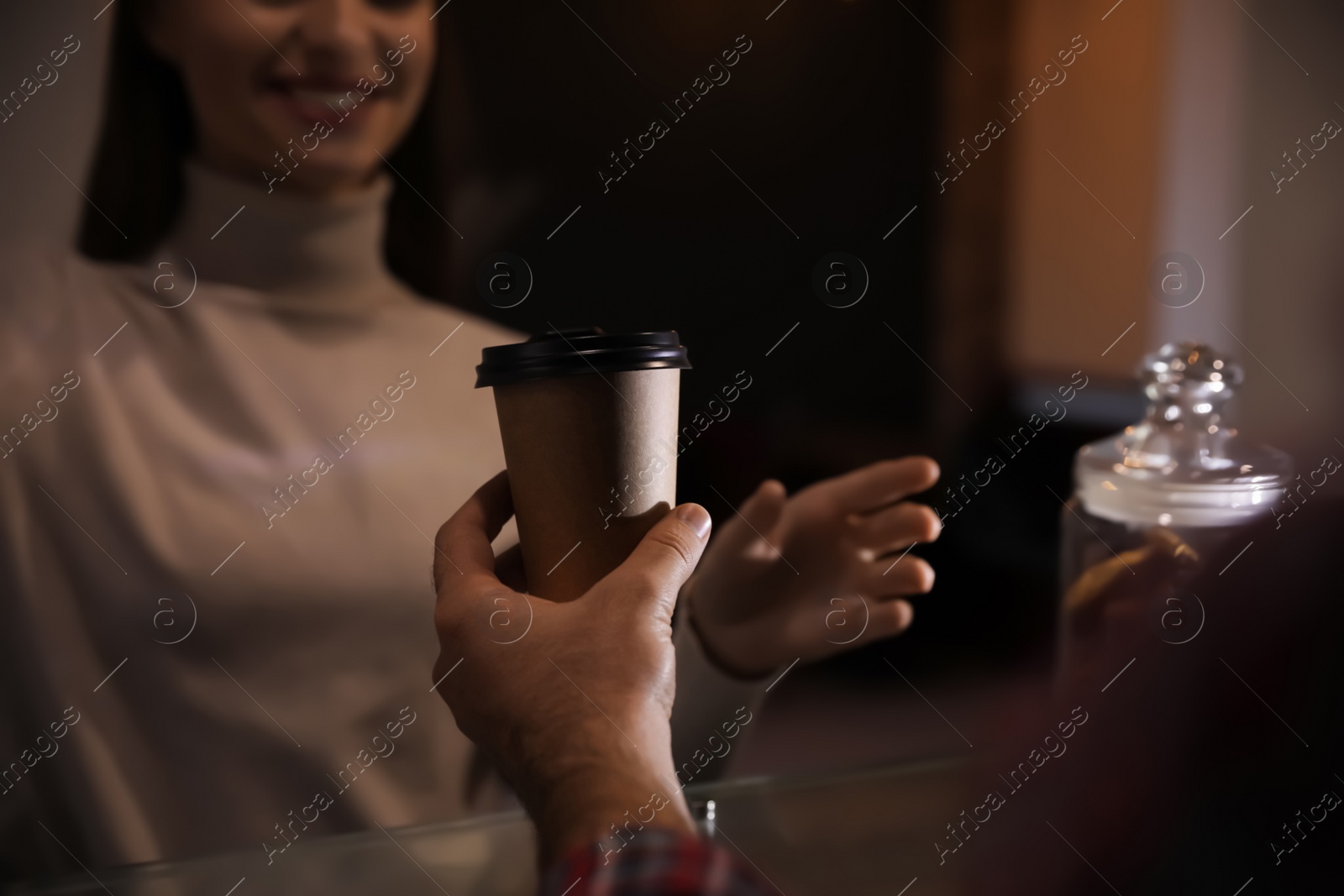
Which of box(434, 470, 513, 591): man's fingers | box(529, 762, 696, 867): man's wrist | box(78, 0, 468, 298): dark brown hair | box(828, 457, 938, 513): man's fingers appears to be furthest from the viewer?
box(828, 457, 938, 513): man's fingers

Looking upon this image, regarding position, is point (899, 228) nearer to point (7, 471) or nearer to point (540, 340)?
point (540, 340)

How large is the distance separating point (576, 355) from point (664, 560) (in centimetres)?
11

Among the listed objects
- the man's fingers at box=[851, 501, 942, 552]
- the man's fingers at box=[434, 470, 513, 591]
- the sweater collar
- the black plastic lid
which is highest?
the sweater collar

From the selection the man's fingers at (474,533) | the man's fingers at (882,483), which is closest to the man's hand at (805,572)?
the man's fingers at (882,483)

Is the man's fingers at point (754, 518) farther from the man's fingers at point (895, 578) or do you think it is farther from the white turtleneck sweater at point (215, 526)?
the white turtleneck sweater at point (215, 526)

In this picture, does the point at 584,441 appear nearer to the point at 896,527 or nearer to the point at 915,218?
the point at 896,527

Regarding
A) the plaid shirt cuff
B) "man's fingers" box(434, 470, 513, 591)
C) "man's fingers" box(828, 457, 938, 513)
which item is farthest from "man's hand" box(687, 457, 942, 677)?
the plaid shirt cuff

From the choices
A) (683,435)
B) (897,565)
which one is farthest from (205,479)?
(897,565)

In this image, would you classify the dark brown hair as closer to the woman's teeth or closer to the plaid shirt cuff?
the woman's teeth

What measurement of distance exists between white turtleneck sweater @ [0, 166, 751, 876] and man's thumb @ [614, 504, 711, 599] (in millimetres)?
310

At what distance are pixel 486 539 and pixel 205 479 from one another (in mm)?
289

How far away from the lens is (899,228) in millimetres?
846

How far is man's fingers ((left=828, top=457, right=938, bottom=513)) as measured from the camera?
2.38ft

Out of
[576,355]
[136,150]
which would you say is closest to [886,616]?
[576,355]
